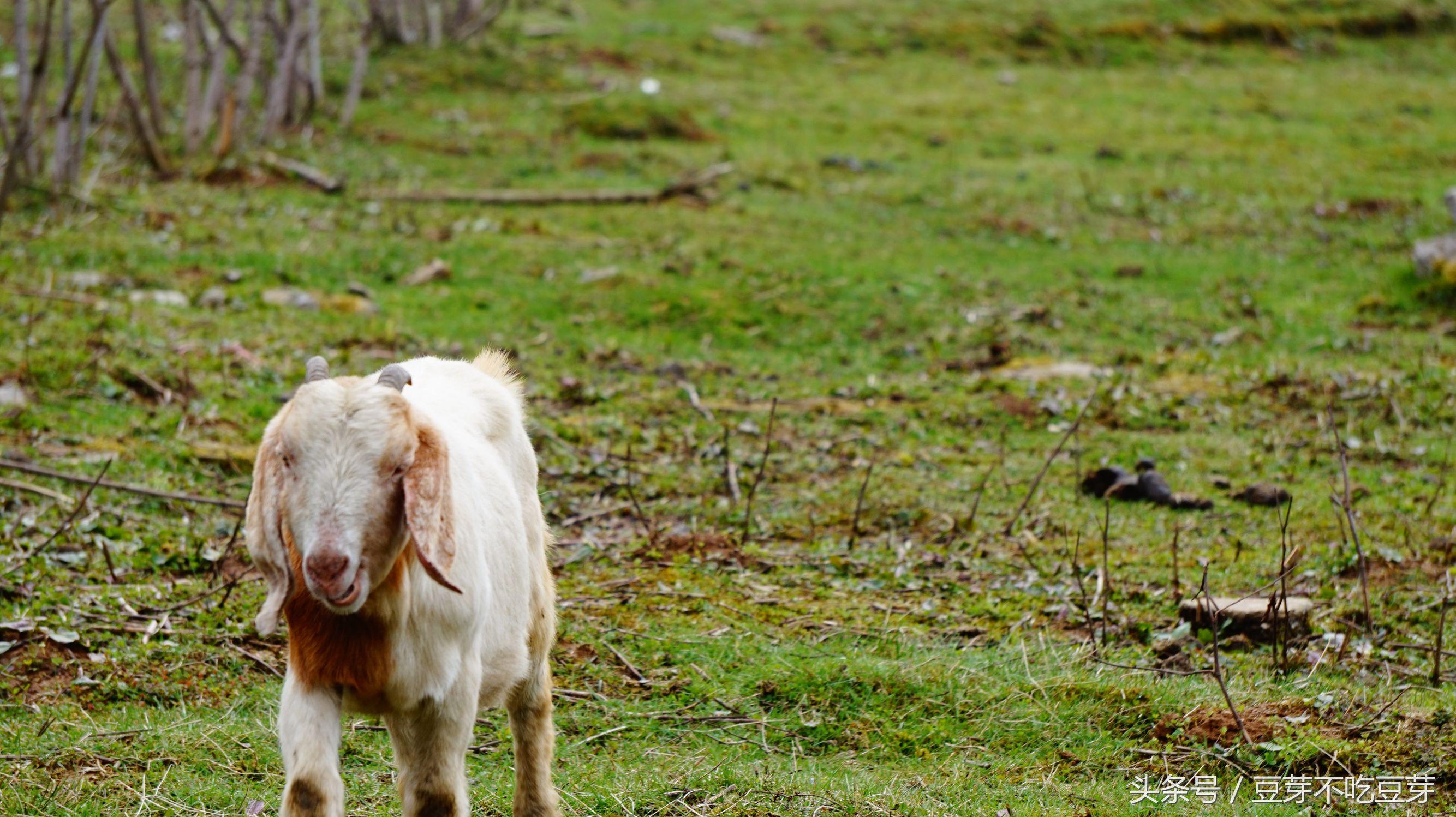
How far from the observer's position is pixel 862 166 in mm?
20547

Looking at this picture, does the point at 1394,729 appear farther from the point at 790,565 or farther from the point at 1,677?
the point at 1,677

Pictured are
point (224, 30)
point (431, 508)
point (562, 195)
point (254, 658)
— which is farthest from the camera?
point (562, 195)

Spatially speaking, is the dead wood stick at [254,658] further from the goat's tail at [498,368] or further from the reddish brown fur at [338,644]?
the reddish brown fur at [338,644]

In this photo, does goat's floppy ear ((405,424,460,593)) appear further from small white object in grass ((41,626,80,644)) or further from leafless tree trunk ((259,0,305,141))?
leafless tree trunk ((259,0,305,141))

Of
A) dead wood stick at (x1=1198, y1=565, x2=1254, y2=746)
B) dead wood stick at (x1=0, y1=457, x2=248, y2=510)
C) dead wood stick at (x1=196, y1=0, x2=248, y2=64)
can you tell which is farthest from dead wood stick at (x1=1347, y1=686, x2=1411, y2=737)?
dead wood stick at (x1=196, y1=0, x2=248, y2=64)

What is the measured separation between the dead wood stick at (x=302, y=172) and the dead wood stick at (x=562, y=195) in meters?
0.45

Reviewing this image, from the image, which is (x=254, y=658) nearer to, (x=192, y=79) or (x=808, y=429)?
(x=808, y=429)

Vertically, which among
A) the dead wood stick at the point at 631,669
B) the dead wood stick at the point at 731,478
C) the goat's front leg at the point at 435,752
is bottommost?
the dead wood stick at the point at 731,478

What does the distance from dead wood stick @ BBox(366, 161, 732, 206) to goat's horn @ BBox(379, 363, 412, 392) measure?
13880 mm

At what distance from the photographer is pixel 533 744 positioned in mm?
4633

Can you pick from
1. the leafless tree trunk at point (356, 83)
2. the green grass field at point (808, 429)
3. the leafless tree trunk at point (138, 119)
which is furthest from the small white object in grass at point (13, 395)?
the leafless tree trunk at point (356, 83)

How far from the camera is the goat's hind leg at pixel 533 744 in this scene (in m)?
4.57

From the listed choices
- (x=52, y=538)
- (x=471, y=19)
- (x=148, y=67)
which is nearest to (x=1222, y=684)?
(x=52, y=538)

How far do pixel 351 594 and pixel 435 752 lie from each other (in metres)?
0.79
